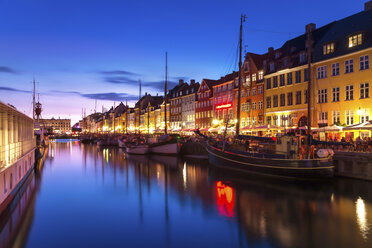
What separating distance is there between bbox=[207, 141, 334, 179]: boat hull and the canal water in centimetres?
87

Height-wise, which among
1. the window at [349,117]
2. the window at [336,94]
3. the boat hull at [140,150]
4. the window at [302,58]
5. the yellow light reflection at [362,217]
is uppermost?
the window at [302,58]

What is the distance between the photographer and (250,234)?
12578mm

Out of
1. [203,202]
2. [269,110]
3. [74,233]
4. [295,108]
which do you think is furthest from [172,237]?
[269,110]

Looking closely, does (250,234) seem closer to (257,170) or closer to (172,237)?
(172,237)

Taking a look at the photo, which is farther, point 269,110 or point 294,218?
point 269,110

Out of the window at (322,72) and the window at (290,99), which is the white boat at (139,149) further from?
the window at (322,72)

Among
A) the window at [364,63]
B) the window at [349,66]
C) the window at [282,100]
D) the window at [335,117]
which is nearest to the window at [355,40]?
the window at [349,66]

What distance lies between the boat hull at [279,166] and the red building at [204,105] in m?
37.3

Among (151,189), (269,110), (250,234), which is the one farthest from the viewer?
(269,110)

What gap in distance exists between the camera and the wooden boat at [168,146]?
1855 inches

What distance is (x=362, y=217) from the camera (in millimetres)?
14594

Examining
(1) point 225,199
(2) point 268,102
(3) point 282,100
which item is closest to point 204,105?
(2) point 268,102

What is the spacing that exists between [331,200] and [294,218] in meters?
4.79

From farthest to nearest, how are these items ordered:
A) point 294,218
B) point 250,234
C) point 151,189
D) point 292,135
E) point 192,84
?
point 192,84
point 292,135
point 151,189
point 294,218
point 250,234
